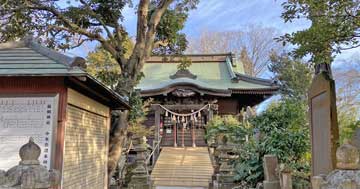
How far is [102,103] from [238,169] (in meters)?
5.01

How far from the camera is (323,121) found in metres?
5.69

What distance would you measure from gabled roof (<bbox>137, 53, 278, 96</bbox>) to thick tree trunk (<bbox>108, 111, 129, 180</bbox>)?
6568mm

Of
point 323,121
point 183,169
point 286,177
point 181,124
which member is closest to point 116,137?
point 286,177

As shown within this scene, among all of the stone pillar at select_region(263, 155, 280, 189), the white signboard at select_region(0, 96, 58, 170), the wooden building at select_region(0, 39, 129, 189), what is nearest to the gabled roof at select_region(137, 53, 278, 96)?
the stone pillar at select_region(263, 155, 280, 189)

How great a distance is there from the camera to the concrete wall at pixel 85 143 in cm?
487

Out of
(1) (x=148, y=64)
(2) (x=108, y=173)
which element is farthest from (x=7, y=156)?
(1) (x=148, y=64)

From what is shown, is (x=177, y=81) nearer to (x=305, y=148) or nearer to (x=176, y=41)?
(x=176, y=41)

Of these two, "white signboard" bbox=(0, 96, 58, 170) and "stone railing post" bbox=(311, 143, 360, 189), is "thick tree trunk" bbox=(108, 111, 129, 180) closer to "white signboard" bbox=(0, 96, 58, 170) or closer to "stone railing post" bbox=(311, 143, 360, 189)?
"white signboard" bbox=(0, 96, 58, 170)

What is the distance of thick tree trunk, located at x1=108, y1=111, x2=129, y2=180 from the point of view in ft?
24.3

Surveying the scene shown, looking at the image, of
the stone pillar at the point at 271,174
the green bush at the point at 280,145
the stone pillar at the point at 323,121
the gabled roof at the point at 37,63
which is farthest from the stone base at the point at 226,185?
the gabled roof at the point at 37,63

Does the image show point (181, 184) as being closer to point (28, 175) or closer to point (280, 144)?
point (280, 144)

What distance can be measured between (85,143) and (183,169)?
901 centimetres

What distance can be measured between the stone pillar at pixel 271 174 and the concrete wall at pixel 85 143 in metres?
3.56

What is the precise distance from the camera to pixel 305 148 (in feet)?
28.1
